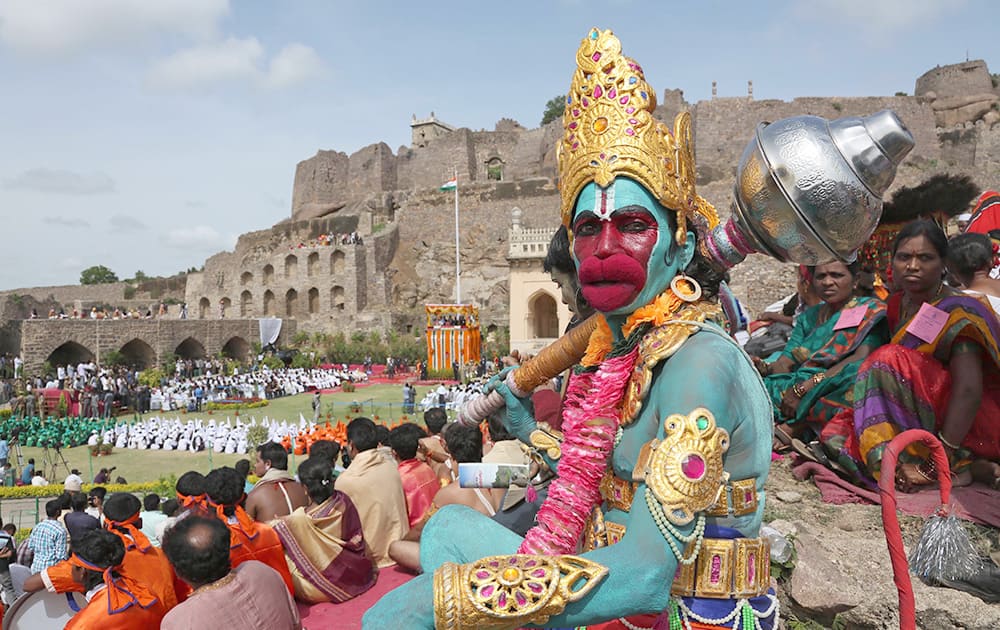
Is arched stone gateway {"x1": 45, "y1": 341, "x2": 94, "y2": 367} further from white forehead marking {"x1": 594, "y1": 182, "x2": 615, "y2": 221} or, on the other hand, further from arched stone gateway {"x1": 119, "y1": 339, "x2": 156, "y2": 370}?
white forehead marking {"x1": 594, "y1": 182, "x2": 615, "y2": 221}

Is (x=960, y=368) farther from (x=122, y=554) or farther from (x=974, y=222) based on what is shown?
(x=122, y=554)

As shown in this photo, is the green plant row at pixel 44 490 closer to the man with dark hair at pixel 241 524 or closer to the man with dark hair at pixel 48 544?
the man with dark hair at pixel 48 544

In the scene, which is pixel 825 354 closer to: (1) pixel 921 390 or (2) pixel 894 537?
(1) pixel 921 390

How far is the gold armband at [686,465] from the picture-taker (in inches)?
58.0

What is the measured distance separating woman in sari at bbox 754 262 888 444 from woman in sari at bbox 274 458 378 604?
3319 mm

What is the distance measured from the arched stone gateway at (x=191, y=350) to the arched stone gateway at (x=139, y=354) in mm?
2028

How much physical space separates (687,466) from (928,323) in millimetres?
2906

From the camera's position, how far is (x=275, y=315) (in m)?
46.2

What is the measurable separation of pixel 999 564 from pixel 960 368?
1.03 meters

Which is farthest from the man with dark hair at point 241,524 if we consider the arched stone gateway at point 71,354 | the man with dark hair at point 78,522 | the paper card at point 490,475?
the arched stone gateway at point 71,354

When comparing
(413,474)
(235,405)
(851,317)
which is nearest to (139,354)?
(235,405)

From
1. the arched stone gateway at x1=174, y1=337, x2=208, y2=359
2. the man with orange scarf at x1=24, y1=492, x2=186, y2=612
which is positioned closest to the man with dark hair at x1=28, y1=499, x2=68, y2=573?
the man with orange scarf at x1=24, y1=492, x2=186, y2=612

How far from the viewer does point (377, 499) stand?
5262 millimetres

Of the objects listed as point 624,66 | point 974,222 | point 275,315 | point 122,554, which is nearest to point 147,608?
point 122,554
